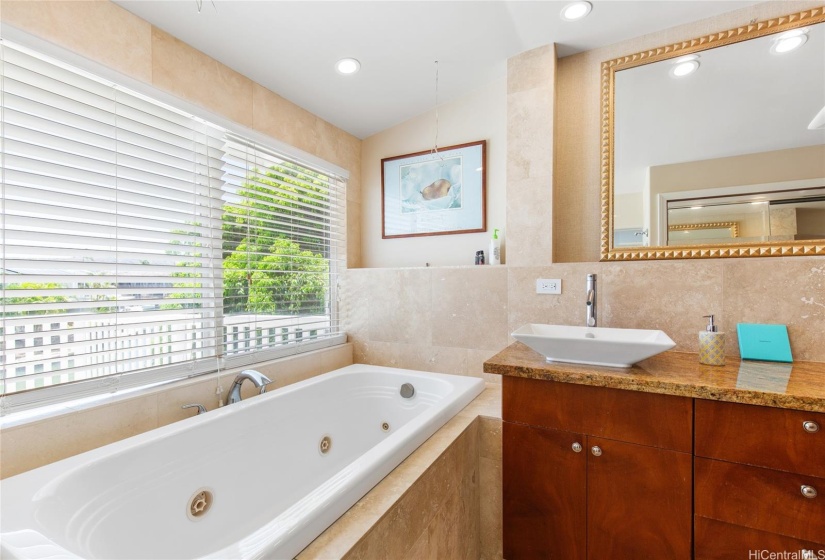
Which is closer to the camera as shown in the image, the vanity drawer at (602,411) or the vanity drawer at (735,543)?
the vanity drawer at (735,543)

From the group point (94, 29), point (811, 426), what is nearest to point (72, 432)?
point (94, 29)

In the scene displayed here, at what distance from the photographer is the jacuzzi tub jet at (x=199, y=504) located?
1402 mm

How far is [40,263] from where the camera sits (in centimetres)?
128

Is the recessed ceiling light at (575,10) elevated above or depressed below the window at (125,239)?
above

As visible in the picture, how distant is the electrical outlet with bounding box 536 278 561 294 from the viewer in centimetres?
202

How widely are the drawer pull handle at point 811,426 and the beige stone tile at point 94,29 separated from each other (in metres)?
2.61

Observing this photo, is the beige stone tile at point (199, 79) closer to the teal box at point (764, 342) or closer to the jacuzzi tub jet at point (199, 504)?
the jacuzzi tub jet at point (199, 504)

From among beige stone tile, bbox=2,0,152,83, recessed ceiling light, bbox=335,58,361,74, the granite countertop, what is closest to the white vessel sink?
the granite countertop

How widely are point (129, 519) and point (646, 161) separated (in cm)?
260

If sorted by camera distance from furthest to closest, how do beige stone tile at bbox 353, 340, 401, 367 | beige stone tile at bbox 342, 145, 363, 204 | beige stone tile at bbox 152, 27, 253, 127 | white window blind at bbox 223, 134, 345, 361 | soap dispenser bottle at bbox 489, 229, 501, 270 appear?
beige stone tile at bbox 342, 145, 363, 204
beige stone tile at bbox 353, 340, 401, 367
soap dispenser bottle at bbox 489, 229, 501, 270
white window blind at bbox 223, 134, 345, 361
beige stone tile at bbox 152, 27, 253, 127

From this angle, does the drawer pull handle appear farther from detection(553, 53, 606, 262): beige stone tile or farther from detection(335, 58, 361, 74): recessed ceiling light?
detection(335, 58, 361, 74): recessed ceiling light

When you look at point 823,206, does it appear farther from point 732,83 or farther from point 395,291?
point 395,291

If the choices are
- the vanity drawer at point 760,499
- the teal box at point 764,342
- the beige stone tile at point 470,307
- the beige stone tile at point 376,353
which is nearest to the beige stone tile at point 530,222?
→ the beige stone tile at point 470,307

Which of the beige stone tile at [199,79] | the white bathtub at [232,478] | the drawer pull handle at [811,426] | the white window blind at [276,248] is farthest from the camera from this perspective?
the white window blind at [276,248]
